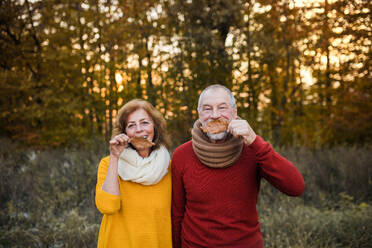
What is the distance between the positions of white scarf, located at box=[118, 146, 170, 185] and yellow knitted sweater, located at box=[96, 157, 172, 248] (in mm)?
98

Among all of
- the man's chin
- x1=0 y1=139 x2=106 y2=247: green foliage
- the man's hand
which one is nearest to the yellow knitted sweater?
the man's chin

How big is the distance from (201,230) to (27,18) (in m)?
11.7

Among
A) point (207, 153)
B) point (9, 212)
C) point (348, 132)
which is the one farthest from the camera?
point (348, 132)

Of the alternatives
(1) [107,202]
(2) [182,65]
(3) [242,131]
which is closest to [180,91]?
(2) [182,65]

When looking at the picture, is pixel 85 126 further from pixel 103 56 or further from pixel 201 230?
pixel 201 230

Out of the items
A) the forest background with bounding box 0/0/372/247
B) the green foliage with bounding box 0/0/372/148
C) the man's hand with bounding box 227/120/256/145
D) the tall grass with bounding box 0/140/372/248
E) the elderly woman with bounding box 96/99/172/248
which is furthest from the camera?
the green foliage with bounding box 0/0/372/148

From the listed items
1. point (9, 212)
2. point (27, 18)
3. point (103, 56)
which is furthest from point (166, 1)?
point (27, 18)

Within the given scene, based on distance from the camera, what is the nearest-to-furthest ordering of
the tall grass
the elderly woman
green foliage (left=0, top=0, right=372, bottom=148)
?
the elderly woman, the tall grass, green foliage (left=0, top=0, right=372, bottom=148)

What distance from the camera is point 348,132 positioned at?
9.56 meters

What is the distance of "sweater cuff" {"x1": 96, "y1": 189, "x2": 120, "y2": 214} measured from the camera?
2057 mm

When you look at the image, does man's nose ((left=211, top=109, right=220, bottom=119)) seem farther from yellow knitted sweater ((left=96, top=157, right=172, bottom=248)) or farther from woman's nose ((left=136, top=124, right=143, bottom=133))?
yellow knitted sweater ((left=96, top=157, right=172, bottom=248))

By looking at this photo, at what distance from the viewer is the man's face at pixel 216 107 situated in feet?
6.75

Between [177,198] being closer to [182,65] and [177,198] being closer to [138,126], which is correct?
[138,126]

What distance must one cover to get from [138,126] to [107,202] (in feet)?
2.20
